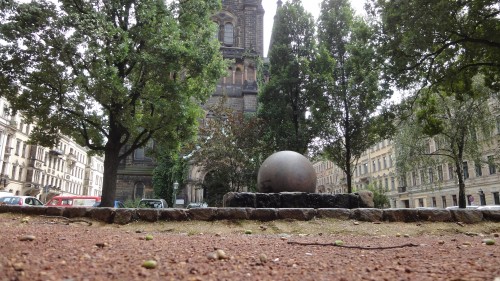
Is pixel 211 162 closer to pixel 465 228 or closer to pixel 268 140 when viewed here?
pixel 268 140

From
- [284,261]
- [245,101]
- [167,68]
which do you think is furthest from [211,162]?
[284,261]

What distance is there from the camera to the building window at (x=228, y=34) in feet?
129

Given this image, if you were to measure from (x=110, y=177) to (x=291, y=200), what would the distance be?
1007 centimetres

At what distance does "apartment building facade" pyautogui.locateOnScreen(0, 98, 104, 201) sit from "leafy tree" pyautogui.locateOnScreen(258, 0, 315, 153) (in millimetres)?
21751

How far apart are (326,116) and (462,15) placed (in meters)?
12.5

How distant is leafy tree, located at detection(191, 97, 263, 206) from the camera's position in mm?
24188

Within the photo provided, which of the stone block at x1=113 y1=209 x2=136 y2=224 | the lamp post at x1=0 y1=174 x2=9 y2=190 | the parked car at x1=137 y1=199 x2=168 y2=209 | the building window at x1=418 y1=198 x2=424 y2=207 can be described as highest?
the lamp post at x1=0 y1=174 x2=9 y2=190

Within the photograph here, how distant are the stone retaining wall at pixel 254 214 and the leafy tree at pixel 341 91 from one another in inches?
554

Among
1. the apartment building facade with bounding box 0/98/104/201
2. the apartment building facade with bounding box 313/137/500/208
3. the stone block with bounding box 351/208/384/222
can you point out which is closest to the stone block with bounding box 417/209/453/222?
the stone block with bounding box 351/208/384/222

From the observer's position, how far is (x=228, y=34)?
130 feet

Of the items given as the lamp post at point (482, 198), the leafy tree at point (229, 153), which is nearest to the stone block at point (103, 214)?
the leafy tree at point (229, 153)

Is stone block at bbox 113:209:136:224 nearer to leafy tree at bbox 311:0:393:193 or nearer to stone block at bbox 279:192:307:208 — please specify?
stone block at bbox 279:192:307:208

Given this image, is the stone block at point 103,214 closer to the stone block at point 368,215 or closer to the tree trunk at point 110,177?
the stone block at point 368,215

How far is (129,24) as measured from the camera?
53.6ft
